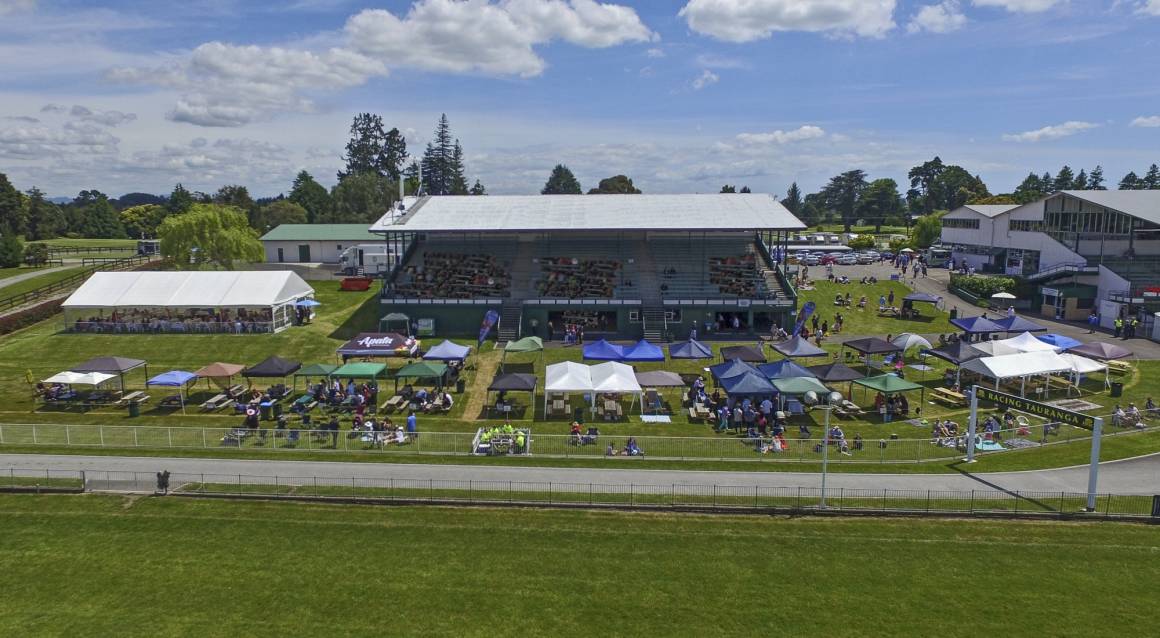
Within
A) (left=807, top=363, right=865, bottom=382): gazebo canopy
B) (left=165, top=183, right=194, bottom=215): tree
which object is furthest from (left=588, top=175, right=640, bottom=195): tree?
(left=807, top=363, right=865, bottom=382): gazebo canopy

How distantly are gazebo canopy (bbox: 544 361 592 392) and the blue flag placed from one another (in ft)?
31.2

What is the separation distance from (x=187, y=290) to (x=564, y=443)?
1322 inches

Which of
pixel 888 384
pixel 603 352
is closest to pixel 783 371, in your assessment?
pixel 888 384

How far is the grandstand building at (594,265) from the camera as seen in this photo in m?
A: 46.9

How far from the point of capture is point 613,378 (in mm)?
31391

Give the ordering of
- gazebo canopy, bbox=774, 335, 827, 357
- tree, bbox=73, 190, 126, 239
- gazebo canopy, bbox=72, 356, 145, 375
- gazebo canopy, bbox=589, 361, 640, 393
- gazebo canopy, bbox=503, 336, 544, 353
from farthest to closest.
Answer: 1. tree, bbox=73, 190, 126, 239
2. gazebo canopy, bbox=503, 336, 544, 353
3. gazebo canopy, bbox=774, 335, 827, 357
4. gazebo canopy, bbox=72, 356, 145, 375
5. gazebo canopy, bbox=589, 361, 640, 393

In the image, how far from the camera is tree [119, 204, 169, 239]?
413ft

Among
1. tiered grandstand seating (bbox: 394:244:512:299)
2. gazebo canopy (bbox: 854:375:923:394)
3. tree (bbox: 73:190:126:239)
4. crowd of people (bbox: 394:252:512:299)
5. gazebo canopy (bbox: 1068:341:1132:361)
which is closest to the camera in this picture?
gazebo canopy (bbox: 854:375:923:394)

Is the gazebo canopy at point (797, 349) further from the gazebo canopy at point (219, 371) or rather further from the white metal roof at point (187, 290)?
the white metal roof at point (187, 290)

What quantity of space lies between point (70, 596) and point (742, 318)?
128ft

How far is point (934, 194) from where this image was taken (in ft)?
481

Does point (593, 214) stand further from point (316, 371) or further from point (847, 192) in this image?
point (847, 192)

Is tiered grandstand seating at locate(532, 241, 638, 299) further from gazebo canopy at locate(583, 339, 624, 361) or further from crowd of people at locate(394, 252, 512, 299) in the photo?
gazebo canopy at locate(583, 339, 624, 361)

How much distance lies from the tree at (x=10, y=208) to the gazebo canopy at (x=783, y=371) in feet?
378
